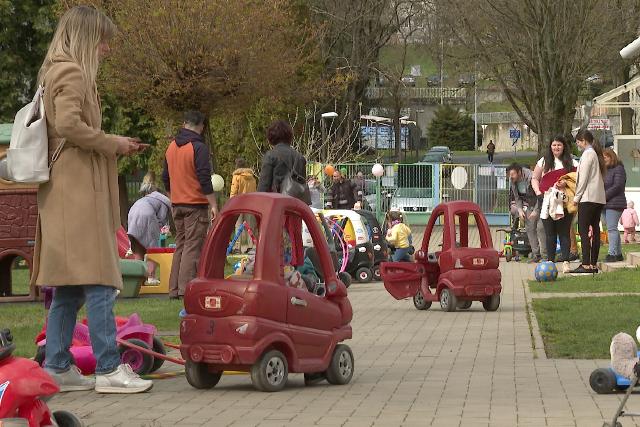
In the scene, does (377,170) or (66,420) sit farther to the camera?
(377,170)

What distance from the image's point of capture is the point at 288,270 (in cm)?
1016

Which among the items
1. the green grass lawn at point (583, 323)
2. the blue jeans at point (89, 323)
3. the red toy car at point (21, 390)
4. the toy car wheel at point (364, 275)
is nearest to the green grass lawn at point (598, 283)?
the green grass lawn at point (583, 323)

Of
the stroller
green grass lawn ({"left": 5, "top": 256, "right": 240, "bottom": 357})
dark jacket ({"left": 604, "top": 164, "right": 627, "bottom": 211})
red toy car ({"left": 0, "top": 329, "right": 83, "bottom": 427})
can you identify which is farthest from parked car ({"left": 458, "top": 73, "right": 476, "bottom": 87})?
red toy car ({"left": 0, "top": 329, "right": 83, "bottom": 427})

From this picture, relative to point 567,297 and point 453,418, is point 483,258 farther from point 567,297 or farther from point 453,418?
point 453,418

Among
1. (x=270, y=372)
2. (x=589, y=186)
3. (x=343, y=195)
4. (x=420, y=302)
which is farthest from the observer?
(x=343, y=195)

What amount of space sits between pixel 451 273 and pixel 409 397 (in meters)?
7.33

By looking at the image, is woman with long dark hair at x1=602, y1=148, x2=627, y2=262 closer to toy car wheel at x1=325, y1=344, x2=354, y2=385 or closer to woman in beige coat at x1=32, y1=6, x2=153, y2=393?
toy car wheel at x1=325, y1=344, x2=354, y2=385

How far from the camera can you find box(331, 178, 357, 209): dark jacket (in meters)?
33.2

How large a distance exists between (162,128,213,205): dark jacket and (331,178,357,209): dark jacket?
1708 centimetres

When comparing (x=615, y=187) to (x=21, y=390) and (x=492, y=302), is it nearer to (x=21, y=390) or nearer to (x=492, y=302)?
(x=492, y=302)

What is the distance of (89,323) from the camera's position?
29.3 ft

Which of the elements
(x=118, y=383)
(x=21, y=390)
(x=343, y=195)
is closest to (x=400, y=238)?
(x=343, y=195)

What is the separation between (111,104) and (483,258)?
34000 mm

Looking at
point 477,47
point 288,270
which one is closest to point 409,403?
point 288,270
